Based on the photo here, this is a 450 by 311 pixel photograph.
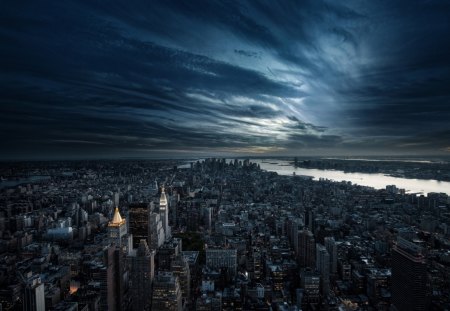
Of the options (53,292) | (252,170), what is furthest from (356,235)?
(252,170)

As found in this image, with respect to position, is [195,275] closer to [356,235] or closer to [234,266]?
[234,266]

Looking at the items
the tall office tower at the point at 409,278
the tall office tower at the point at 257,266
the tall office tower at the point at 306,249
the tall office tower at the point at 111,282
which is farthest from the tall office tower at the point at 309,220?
the tall office tower at the point at 111,282

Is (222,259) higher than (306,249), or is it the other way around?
(306,249)

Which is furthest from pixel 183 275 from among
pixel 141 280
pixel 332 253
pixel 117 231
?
pixel 332 253

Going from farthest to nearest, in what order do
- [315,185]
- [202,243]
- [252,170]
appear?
1. [252,170]
2. [315,185]
3. [202,243]

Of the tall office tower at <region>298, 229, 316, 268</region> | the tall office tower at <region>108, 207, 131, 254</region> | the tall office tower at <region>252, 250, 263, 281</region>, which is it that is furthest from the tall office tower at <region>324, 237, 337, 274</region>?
the tall office tower at <region>108, 207, 131, 254</region>

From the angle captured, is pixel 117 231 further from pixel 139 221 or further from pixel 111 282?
pixel 111 282
